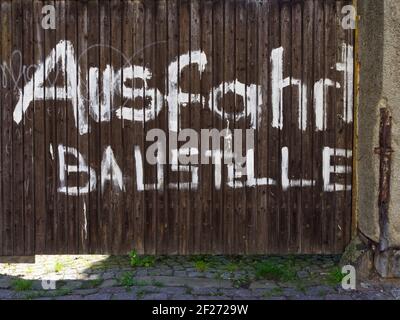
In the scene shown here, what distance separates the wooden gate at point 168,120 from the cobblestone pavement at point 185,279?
0.24 m

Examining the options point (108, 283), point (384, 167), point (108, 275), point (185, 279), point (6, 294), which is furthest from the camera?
point (108, 275)

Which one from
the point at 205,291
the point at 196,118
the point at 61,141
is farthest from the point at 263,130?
the point at 61,141

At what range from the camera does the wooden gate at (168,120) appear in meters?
5.05

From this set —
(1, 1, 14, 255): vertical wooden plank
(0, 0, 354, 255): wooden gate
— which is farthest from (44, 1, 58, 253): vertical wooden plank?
(1, 1, 14, 255): vertical wooden plank

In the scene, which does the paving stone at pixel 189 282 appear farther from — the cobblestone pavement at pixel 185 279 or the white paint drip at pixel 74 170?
the white paint drip at pixel 74 170

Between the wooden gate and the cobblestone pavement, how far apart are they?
0.24 m

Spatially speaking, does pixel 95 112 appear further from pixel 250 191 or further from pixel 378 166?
pixel 378 166

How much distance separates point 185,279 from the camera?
4.87 m

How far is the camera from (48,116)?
16.6ft

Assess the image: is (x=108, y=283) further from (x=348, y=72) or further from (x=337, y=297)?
(x=348, y=72)

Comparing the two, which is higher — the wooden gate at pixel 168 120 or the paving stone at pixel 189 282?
the wooden gate at pixel 168 120

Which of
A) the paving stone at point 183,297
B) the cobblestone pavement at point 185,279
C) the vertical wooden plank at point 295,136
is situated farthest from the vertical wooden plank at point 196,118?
the vertical wooden plank at point 295,136

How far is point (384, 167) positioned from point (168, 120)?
2083 mm

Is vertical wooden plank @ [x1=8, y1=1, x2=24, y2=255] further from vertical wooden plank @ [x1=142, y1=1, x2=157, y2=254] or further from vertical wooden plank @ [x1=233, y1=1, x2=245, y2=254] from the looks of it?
vertical wooden plank @ [x1=233, y1=1, x2=245, y2=254]
